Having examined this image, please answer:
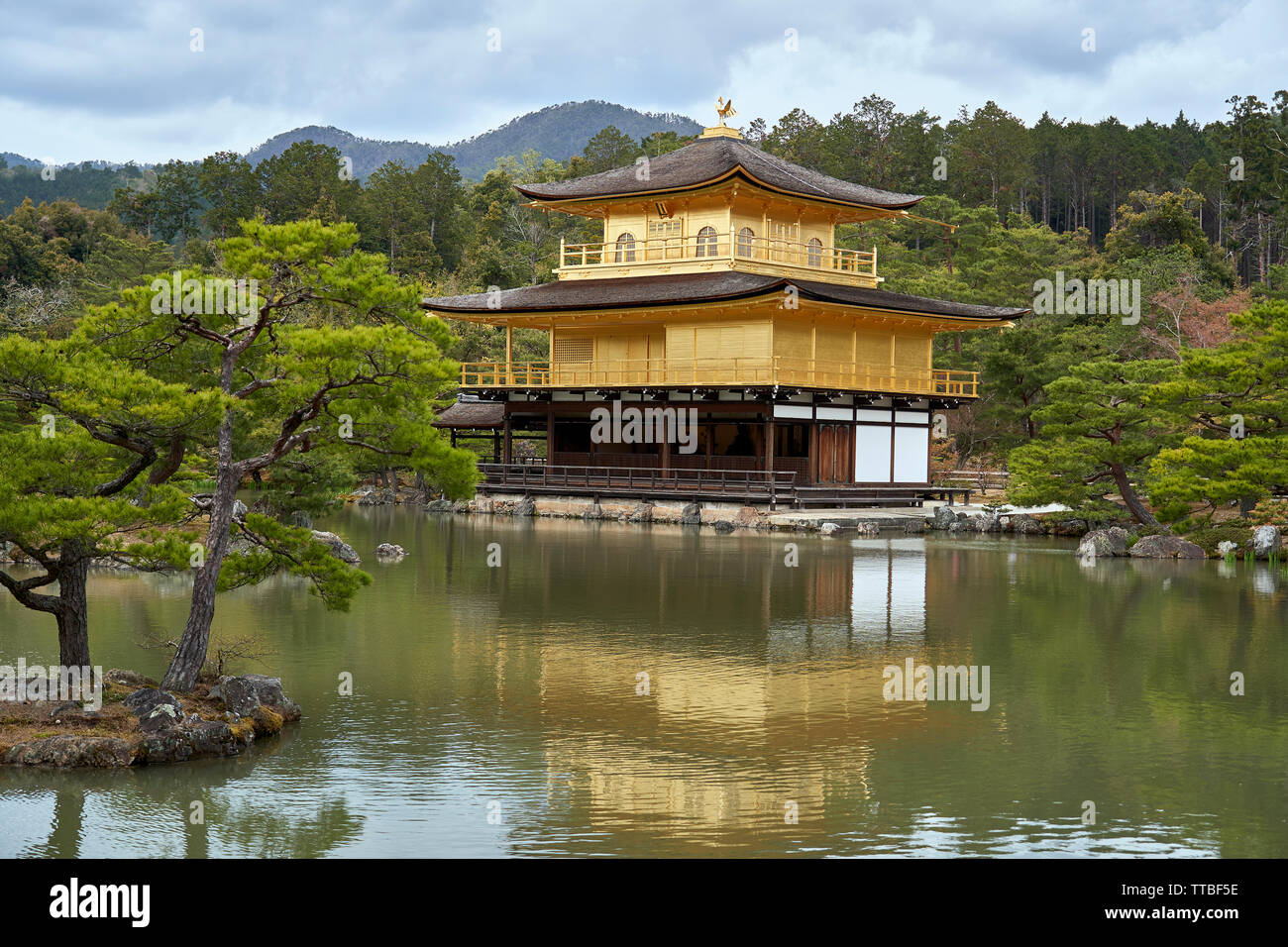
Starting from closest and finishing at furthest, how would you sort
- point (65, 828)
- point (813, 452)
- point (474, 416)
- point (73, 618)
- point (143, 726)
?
point (65, 828)
point (143, 726)
point (73, 618)
point (813, 452)
point (474, 416)

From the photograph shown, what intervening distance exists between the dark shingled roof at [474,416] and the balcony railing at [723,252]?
6.12 meters

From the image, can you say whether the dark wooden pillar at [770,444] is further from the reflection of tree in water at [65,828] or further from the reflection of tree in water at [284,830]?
the reflection of tree in water at [65,828]

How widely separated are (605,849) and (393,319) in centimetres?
680

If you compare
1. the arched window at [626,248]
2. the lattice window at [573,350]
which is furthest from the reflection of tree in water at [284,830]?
the arched window at [626,248]

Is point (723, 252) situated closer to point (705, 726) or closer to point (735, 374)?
point (735, 374)

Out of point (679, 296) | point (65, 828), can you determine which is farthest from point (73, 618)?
point (679, 296)

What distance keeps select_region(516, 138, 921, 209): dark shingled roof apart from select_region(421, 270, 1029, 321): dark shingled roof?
9.81 ft

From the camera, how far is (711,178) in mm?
41094

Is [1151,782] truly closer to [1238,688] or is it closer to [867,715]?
[867,715]

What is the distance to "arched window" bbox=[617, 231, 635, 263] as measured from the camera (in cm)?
4591

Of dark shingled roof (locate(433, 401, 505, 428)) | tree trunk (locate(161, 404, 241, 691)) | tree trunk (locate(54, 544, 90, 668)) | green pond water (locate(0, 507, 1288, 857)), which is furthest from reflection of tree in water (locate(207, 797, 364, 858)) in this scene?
dark shingled roof (locate(433, 401, 505, 428))

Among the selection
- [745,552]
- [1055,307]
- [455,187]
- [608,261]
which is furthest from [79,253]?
[745,552]

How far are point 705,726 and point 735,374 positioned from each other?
2598cm

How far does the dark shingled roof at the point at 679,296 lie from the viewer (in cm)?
3903
